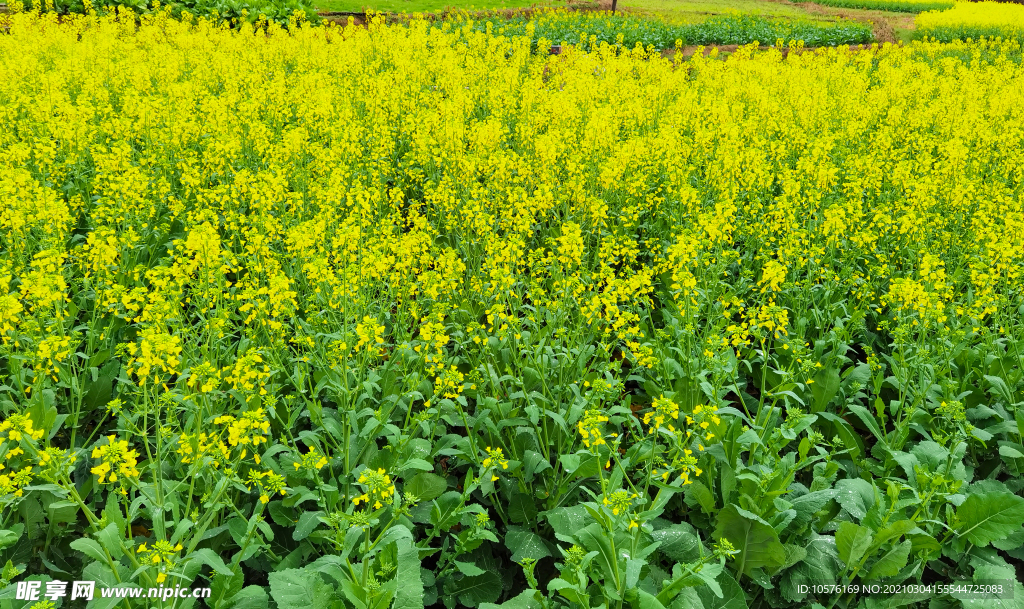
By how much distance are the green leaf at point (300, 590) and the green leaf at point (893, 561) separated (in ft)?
7.74

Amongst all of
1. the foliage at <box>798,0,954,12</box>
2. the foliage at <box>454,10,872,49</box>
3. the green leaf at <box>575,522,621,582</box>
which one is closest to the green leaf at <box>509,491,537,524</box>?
the green leaf at <box>575,522,621,582</box>

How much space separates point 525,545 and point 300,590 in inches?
A: 40.7

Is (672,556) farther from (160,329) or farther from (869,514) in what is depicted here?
(160,329)

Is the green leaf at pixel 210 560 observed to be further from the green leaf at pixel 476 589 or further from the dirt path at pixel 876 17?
the dirt path at pixel 876 17

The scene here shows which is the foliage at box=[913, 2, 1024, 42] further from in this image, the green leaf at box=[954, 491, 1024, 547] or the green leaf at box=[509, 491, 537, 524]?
the green leaf at box=[509, 491, 537, 524]

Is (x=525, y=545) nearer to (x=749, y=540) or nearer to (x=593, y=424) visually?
(x=593, y=424)

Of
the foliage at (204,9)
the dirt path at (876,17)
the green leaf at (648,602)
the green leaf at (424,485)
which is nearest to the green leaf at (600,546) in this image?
the green leaf at (648,602)

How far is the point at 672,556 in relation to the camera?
9.57ft

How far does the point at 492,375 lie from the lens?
→ 3.59 m

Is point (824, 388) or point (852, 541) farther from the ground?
point (824, 388)

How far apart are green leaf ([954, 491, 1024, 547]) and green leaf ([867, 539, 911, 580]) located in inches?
12.7

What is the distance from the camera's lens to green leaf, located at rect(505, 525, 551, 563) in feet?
9.78

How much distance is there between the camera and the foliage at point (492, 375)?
267cm

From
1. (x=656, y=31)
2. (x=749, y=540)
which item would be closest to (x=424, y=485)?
(x=749, y=540)
